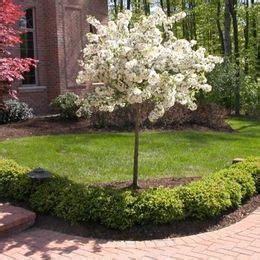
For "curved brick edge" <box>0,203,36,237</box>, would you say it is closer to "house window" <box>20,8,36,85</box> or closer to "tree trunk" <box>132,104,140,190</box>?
"tree trunk" <box>132,104,140,190</box>

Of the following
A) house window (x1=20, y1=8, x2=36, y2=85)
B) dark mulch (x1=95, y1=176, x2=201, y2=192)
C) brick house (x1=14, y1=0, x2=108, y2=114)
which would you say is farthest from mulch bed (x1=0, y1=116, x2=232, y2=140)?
dark mulch (x1=95, y1=176, x2=201, y2=192)

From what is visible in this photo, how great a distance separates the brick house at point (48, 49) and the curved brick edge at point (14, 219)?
409 inches

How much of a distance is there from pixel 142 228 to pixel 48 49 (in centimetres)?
1236

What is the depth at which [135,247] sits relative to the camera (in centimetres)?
487

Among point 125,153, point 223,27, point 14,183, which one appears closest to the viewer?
point 14,183

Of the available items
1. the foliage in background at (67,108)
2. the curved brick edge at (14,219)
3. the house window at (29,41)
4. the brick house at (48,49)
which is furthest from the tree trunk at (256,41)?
the curved brick edge at (14,219)

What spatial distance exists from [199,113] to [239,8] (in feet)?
59.4

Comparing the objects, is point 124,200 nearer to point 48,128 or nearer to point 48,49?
point 48,128

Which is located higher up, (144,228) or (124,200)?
(124,200)

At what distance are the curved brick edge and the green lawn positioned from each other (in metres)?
1.72

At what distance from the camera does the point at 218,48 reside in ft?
109

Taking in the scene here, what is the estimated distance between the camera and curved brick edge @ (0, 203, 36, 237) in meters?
5.20

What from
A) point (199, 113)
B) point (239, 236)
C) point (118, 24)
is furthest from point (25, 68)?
point (199, 113)

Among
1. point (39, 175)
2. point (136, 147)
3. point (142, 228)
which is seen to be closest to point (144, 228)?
point (142, 228)
